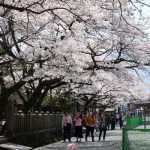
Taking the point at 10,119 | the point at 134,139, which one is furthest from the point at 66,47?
the point at 134,139

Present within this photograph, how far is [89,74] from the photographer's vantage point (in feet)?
105

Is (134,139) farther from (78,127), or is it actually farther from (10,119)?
(78,127)

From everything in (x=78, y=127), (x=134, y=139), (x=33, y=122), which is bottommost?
(x=134, y=139)

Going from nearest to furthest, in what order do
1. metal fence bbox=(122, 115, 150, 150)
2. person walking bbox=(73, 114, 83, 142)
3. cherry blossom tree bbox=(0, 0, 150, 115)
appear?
metal fence bbox=(122, 115, 150, 150), cherry blossom tree bbox=(0, 0, 150, 115), person walking bbox=(73, 114, 83, 142)

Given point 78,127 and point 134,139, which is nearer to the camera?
point 134,139

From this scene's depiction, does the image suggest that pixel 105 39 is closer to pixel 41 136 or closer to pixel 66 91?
pixel 41 136

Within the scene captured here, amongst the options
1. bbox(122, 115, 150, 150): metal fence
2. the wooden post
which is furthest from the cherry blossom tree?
bbox(122, 115, 150, 150): metal fence

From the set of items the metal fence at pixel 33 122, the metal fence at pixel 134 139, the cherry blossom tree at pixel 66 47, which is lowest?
the metal fence at pixel 134 139

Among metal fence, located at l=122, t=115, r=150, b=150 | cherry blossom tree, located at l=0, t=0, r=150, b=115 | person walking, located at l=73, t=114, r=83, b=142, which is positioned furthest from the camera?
person walking, located at l=73, t=114, r=83, b=142

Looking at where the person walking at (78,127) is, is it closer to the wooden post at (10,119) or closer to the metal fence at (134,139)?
Result: the wooden post at (10,119)

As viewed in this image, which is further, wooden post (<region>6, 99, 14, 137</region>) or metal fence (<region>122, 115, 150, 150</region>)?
wooden post (<region>6, 99, 14, 137</region>)

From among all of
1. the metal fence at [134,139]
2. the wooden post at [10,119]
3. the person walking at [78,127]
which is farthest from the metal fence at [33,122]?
the metal fence at [134,139]

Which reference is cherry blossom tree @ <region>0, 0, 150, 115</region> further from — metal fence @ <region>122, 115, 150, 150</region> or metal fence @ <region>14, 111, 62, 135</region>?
metal fence @ <region>122, 115, 150, 150</region>

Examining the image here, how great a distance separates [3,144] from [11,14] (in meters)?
5.67
